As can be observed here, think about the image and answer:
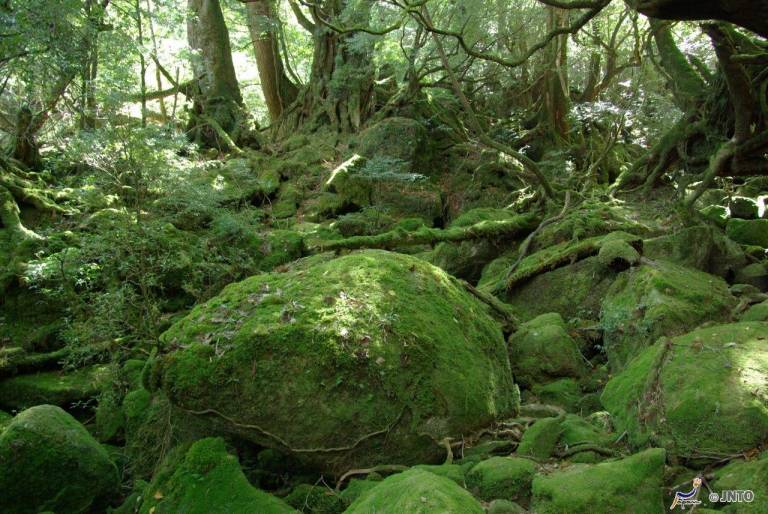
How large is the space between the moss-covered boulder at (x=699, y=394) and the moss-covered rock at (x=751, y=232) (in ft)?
13.4

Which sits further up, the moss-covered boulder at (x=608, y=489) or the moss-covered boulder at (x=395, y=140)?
the moss-covered boulder at (x=395, y=140)

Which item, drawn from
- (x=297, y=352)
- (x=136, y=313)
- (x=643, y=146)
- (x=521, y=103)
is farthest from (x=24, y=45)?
(x=643, y=146)

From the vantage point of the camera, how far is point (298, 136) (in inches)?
548

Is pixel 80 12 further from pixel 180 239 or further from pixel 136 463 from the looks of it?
pixel 136 463

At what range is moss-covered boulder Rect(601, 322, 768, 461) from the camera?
9.84 feet

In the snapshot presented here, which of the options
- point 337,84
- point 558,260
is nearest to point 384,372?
point 558,260

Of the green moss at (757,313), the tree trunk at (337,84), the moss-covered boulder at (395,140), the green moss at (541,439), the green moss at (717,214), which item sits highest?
the tree trunk at (337,84)

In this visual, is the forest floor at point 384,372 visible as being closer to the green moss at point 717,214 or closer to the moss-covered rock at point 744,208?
the green moss at point 717,214

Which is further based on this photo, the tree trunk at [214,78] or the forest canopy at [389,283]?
the tree trunk at [214,78]

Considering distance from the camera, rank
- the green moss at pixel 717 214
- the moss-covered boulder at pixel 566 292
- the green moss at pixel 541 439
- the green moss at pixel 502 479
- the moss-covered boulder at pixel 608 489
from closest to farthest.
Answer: the moss-covered boulder at pixel 608 489 → the green moss at pixel 502 479 → the green moss at pixel 541 439 → the moss-covered boulder at pixel 566 292 → the green moss at pixel 717 214

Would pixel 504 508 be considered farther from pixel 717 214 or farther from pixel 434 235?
pixel 717 214

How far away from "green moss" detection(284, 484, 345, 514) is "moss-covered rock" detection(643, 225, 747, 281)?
4947mm

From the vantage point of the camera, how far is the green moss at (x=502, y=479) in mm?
2955

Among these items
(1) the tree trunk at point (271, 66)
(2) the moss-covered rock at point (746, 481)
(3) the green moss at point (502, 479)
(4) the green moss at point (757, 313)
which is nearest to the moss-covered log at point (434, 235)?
(4) the green moss at point (757, 313)
